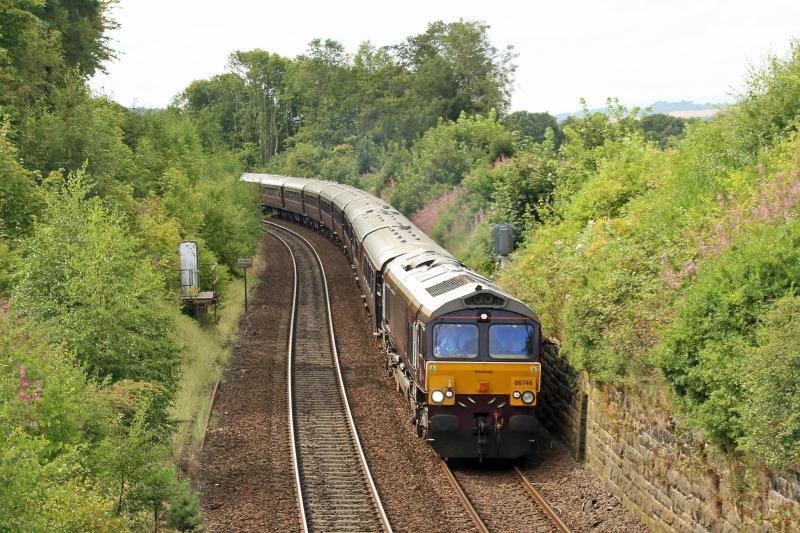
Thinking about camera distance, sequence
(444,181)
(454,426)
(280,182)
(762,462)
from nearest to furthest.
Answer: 1. (762,462)
2. (454,426)
3. (444,181)
4. (280,182)

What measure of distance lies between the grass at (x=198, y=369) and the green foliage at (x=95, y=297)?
1595mm

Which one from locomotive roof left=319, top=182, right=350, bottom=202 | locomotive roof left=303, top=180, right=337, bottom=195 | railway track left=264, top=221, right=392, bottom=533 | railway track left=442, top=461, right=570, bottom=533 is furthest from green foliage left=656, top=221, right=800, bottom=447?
locomotive roof left=303, top=180, right=337, bottom=195

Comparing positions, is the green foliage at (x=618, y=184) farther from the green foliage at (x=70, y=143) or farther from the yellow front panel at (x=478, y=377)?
the green foliage at (x=70, y=143)

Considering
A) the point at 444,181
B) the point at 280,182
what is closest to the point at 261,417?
the point at 444,181

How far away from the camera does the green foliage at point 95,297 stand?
14.5 metres

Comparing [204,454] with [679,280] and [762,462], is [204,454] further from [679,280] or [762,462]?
[762,462]

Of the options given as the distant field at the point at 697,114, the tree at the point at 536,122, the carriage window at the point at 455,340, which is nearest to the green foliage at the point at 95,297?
the carriage window at the point at 455,340

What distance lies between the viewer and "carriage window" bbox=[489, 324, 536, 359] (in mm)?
15688

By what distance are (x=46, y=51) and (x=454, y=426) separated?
22.4 metres

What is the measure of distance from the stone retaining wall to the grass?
7161 millimetres

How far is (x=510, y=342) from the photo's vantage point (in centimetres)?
1573

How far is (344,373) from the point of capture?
918 inches

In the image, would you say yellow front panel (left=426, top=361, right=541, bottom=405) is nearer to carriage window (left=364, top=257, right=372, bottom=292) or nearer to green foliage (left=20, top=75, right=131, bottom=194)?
carriage window (left=364, top=257, right=372, bottom=292)

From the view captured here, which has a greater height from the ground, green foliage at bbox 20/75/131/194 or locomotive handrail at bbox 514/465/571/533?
green foliage at bbox 20/75/131/194
